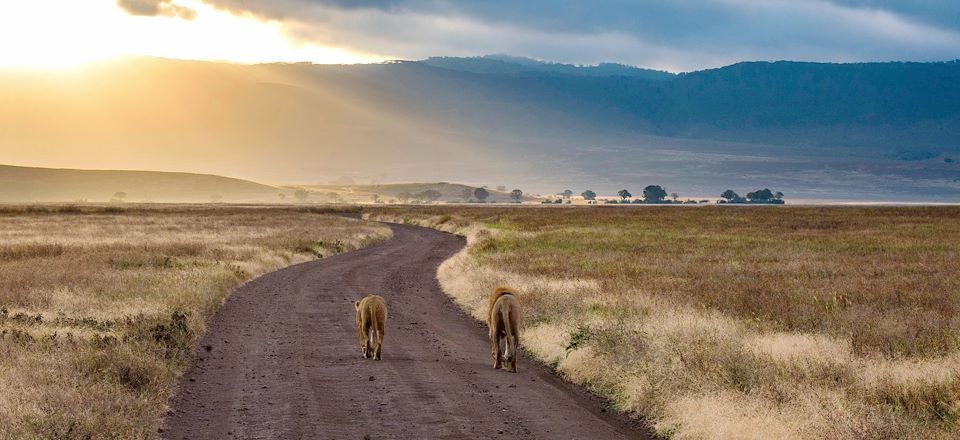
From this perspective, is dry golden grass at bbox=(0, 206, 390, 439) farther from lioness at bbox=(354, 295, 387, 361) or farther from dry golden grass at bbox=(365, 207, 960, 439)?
dry golden grass at bbox=(365, 207, 960, 439)

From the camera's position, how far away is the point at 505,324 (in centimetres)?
1485

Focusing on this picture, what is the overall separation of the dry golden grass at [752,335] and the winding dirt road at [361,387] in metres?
0.98

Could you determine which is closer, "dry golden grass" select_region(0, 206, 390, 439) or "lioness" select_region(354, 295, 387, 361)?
"dry golden grass" select_region(0, 206, 390, 439)

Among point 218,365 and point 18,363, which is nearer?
point 18,363

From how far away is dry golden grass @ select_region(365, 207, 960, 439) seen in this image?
1155 cm

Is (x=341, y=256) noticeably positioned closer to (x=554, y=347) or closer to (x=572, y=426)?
(x=554, y=347)

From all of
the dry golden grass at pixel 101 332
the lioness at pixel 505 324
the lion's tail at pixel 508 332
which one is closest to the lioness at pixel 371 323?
the lioness at pixel 505 324

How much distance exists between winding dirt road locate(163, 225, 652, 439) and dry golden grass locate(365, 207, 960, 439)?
98 cm

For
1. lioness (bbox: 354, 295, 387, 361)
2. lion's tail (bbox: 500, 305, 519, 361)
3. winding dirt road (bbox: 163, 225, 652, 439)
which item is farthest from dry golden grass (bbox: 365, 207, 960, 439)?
lioness (bbox: 354, 295, 387, 361)

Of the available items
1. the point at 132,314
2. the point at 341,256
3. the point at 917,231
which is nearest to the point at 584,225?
the point at 917,231

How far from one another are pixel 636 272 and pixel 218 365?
18.2 meters

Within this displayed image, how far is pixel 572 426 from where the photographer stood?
12000 millimetres

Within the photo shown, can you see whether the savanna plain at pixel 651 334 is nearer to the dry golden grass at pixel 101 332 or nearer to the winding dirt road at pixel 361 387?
the dry golden grass at pixel 101 332

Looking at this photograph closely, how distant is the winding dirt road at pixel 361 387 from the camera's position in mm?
11641
